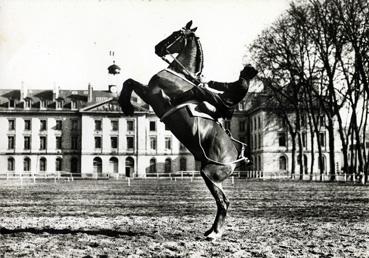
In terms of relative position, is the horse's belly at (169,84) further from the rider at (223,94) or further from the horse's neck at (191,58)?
the horse's neck at (191,58)

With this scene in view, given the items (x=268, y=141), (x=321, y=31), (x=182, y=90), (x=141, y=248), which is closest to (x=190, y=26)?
(x=182, y=90)

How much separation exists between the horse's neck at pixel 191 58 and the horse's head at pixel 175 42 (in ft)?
0.27

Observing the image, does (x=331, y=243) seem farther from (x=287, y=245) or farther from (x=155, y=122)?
(x=155, y=122)

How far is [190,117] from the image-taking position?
23.1 ft

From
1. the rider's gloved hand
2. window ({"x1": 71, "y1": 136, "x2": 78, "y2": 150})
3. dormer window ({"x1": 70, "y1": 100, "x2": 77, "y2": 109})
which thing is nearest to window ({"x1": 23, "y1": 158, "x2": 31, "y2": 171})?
window ({"x1": 71, "y1": 136, "x2": 78, "y2": 150})

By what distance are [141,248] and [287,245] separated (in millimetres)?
2116

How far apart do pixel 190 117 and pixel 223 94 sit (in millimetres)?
693

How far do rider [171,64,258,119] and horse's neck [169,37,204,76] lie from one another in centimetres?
33

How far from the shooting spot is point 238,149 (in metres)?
7.78

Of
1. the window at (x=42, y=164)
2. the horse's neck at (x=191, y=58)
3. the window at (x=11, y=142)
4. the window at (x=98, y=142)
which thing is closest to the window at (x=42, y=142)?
the window at (x=42, y=164)

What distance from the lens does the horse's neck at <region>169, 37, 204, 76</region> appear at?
7.34 metres

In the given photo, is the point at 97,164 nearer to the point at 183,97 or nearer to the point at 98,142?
the point at 98,142

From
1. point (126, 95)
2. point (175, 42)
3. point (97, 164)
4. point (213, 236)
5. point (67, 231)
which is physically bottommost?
point (67, 231)

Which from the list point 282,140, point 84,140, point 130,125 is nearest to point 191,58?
point 282,140
